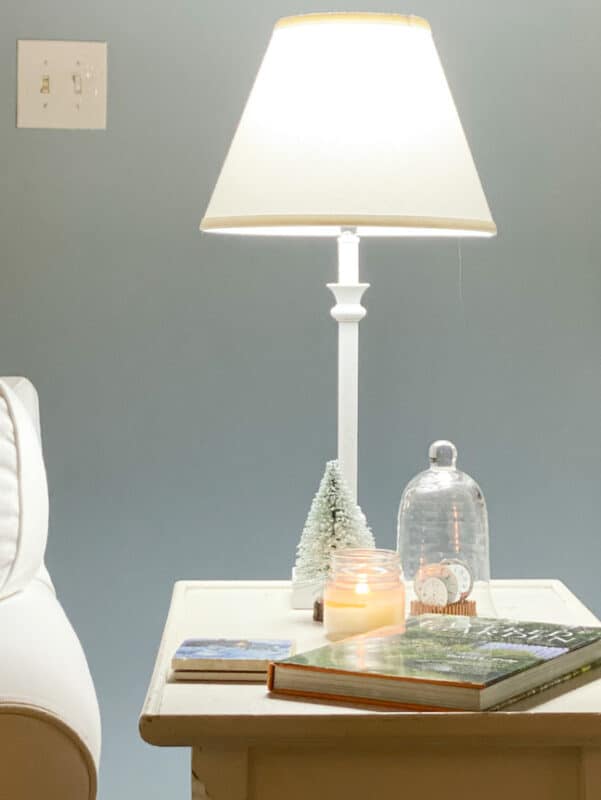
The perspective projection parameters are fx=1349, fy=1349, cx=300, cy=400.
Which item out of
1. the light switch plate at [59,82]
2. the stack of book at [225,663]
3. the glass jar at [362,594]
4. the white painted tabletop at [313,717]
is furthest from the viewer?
the light switch plate at [59,82]

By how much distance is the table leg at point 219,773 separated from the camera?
1.12m

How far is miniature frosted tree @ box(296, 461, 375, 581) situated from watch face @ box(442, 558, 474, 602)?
0.09 metres

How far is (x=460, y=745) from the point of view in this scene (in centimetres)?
113

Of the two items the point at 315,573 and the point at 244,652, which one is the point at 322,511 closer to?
the point at 315,573

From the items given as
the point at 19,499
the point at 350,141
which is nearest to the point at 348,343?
the point at 350,141

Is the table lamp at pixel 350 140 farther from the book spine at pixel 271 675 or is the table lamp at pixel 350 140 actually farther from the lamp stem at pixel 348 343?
the book spine at pixel 271 675

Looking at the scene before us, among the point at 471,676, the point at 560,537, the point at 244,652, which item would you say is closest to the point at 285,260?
the point at 560,537

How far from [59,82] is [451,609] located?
1016 mm

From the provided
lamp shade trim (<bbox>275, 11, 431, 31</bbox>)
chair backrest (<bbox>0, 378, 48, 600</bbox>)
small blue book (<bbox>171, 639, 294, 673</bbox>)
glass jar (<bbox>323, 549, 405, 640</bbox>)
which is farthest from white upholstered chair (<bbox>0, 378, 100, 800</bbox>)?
lamp shade trim (<bbox>275, 11, 431, 31</bbox>)

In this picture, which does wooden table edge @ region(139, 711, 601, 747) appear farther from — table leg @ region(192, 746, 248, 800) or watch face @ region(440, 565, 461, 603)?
watch face @ region(440, 565, 461, 603)

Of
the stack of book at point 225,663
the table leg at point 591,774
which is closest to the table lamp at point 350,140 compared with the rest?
the stack of book at point 225,663

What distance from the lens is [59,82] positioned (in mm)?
1978

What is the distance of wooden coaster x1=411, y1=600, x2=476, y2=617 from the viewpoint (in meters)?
1.43

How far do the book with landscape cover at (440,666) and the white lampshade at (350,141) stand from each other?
15.7 inches
